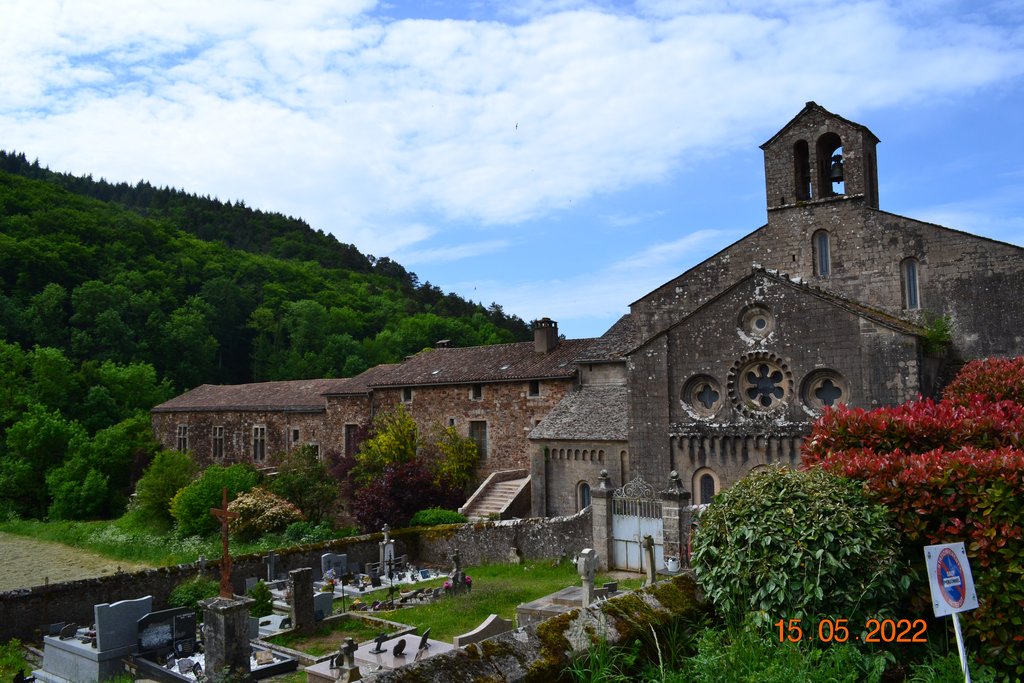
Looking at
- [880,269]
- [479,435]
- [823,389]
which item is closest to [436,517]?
[479,435]

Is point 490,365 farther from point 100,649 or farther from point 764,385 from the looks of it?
point 100,649

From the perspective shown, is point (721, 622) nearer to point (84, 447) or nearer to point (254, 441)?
point (254, 441)

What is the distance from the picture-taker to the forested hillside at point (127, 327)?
43.5 m

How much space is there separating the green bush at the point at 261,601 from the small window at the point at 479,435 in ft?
51.0

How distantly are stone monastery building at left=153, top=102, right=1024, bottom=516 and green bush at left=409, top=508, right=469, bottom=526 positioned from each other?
9.34 feet

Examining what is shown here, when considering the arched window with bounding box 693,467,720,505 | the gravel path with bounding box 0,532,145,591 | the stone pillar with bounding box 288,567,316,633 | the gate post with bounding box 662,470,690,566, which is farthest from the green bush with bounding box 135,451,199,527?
the gate post with bounding box 662,470,690,566

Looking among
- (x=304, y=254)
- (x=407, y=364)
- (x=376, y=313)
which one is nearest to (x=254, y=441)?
(x=407, y=364)

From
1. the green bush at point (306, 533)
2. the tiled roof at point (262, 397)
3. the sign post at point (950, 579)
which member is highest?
the tiled roof at point (262, 397)

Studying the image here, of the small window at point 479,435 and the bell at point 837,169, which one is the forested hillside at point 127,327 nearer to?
the small window at point 479,435

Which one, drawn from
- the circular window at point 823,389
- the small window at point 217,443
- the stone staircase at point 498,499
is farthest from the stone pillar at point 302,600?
the small window at point 217,443

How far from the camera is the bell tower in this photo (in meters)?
22.9

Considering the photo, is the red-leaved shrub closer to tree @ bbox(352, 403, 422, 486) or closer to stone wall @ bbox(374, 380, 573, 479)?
stone wall @ bbox(374, 380, 573, 479)

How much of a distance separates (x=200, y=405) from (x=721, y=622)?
42971 millimetres
